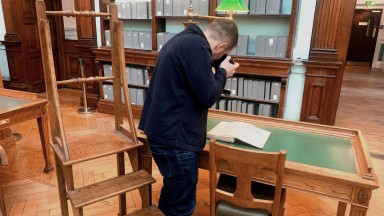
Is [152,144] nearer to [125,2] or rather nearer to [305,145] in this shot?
[305,145]

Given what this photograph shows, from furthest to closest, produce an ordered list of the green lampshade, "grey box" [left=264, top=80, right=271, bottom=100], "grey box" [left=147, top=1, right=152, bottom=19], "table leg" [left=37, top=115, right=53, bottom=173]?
"grey box" [left=147, top=1, right=152, bottom=19]
"grey box" [left=264, top=80, right=271, bottom=100]
"table leg" [left=37, top=115, right=53, bottom=173]
the green lampshade

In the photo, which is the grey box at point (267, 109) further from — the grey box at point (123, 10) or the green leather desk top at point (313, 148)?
the grey box at point (123, 10)

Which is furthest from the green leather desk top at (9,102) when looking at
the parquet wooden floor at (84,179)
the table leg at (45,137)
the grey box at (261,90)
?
the grey box at (261,90)

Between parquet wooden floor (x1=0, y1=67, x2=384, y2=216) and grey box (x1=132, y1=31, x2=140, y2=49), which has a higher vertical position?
grey box (x1=132, y1=31, x2=140, y2=49)

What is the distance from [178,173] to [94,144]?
1.98 feet

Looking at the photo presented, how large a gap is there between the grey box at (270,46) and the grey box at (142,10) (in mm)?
1913

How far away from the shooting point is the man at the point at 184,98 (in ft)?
4.77

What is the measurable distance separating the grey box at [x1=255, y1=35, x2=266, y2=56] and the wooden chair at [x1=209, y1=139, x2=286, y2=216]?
7.86ft

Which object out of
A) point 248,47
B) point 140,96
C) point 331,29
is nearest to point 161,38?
point 140,96

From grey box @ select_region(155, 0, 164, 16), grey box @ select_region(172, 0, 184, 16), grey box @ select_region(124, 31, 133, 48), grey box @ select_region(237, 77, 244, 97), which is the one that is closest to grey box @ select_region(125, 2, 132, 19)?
grey box @ select_region(124, 31, 133, 48)

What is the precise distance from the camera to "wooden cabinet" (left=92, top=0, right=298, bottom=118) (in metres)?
3.57

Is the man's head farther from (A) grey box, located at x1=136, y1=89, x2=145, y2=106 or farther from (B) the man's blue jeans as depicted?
(A) grey box, located at x1=136, y1=89, x2=145, y2=106

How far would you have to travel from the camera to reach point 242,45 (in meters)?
3.84

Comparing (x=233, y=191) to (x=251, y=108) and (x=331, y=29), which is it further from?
(x=331, y=29)
